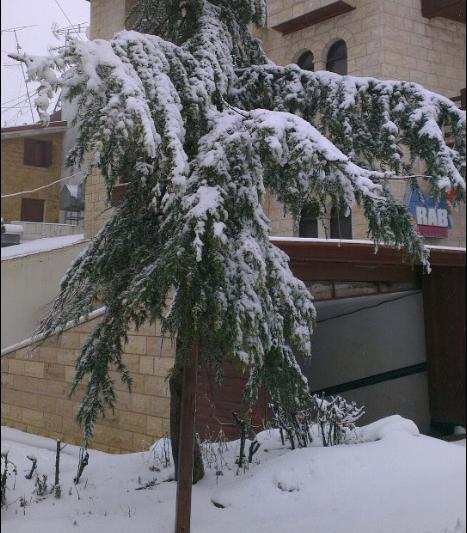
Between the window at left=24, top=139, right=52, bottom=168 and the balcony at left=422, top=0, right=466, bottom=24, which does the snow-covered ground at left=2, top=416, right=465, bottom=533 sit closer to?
the window at left=24, top=139, right=52, bottom=168

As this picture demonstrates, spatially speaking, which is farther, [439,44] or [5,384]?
[5,384]

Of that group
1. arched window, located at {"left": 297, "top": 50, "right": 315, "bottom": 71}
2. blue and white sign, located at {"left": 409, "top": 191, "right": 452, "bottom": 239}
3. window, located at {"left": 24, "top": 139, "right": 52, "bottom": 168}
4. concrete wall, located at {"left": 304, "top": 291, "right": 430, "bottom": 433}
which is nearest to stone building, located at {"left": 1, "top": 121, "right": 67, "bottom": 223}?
window, located at {"left": 24, "top": 139, "right": 52, "bottom": 168}

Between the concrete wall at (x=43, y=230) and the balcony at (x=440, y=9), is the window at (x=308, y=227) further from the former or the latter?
the concrete wall at (x=43, y=230)

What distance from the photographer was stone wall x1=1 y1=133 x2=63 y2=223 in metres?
2.90

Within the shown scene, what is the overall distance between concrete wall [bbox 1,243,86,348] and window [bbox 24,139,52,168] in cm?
56

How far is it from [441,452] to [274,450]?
195cm

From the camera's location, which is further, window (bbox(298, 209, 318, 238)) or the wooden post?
window (bbox(298, 209, 318, 238))

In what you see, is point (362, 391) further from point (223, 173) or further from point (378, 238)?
point (223, 173)

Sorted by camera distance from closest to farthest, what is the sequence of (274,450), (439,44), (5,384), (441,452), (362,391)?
(441,452), (439,44), (274,450), (5,384), (362,391)

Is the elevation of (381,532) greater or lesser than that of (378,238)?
lesser

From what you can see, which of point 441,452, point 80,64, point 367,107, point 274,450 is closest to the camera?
point 80,64

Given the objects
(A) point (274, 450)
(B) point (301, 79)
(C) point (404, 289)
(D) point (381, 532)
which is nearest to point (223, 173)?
(B) point (301, 79)

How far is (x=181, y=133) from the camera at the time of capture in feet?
9.66

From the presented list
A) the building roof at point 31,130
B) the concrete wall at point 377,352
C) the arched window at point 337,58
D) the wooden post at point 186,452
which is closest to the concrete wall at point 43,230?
the building roof at point 31,130
